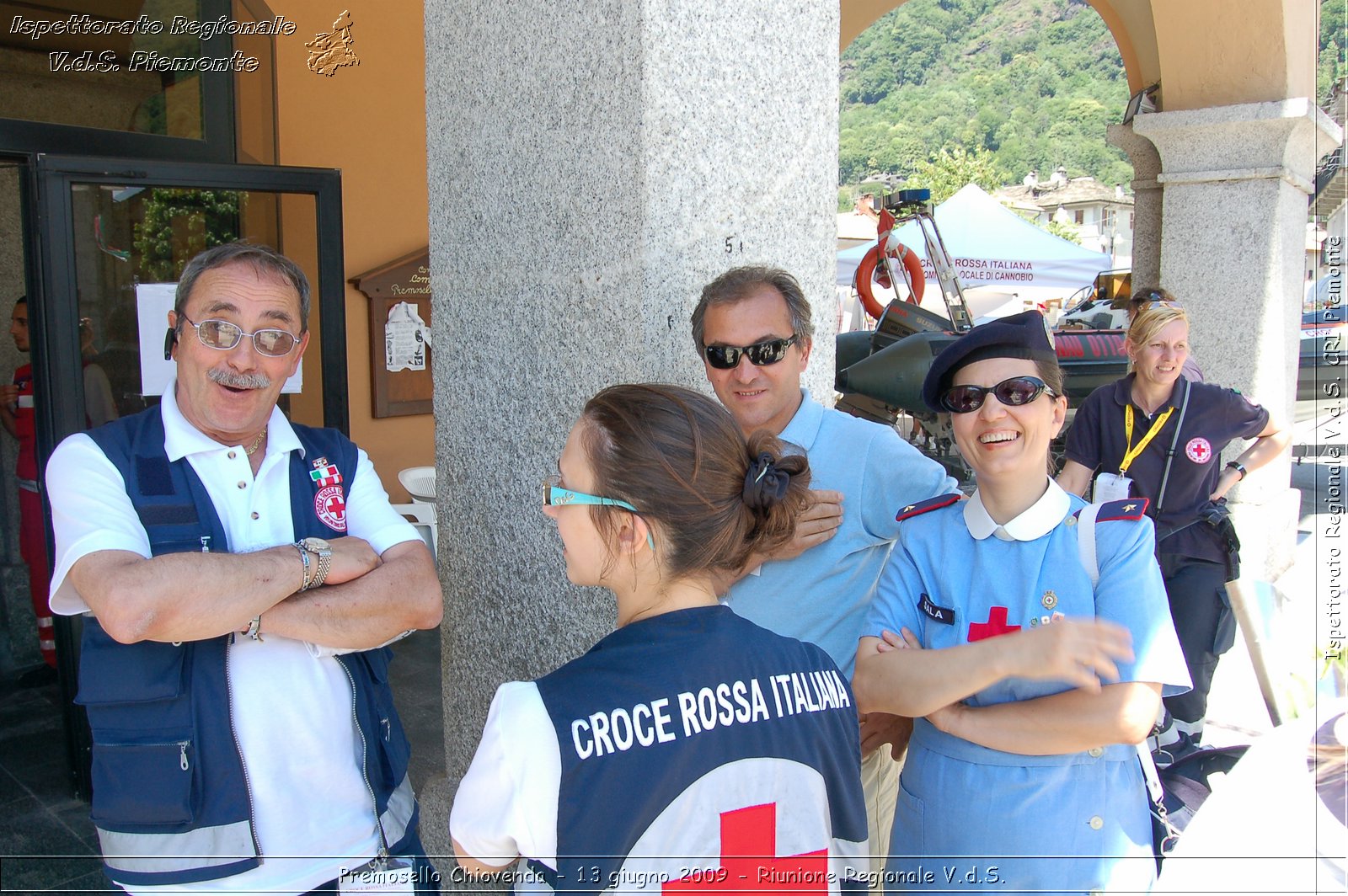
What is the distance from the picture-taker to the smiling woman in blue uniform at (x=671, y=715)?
1106mm

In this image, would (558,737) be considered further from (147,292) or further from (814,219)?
(147,292)

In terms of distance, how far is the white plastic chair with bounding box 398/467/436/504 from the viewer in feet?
16.2

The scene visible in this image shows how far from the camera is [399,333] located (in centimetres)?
660

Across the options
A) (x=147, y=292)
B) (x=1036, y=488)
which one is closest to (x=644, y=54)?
(x=1036, y=488)

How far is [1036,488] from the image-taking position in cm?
172

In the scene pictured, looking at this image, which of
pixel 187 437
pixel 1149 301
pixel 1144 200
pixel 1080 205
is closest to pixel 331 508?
pixel 187 437

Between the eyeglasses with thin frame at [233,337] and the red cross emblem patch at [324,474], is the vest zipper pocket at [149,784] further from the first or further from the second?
the eyeglasses with thin frame at [233,337]

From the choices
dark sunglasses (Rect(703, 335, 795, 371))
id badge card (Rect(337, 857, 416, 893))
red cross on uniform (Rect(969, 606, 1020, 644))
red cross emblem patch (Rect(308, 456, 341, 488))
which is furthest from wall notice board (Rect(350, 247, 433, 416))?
red cross on uniform (Rect(969, 606, 1020, 644))

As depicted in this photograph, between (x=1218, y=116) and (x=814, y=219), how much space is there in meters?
5.04

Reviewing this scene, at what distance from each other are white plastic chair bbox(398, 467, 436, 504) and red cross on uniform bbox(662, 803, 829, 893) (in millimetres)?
3957

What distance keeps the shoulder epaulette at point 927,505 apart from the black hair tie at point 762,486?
0.58 m

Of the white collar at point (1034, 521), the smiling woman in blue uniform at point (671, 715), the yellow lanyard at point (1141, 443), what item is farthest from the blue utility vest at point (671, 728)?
the yellow lanyard at point (1141, 443)

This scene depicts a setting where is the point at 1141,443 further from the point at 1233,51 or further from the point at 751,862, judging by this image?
the point at 1233,51

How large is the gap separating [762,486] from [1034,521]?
2.16 feet
